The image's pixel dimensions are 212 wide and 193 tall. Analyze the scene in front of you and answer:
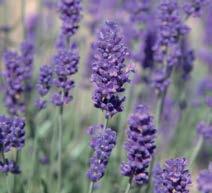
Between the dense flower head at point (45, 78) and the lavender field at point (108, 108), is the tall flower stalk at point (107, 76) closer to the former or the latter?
the lavender field at point (108, 108)

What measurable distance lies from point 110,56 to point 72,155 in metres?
2.69

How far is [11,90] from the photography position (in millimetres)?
4242

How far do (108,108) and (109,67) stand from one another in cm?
26

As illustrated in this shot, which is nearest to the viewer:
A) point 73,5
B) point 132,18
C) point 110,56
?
point 110,56

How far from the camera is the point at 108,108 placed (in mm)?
3309

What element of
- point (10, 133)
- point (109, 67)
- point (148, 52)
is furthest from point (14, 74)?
point (148, 52)

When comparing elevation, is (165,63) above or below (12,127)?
above

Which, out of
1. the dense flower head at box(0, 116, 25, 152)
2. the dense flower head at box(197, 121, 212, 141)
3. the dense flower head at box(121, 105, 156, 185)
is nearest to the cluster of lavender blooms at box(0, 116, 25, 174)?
the dense flower head at box(0, 116, 25, 152)

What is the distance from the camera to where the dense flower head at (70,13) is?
4.09 meters

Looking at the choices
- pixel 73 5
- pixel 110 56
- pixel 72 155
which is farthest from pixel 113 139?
pixel 72 155

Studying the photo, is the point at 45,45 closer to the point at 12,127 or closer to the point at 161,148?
the point at 161,148

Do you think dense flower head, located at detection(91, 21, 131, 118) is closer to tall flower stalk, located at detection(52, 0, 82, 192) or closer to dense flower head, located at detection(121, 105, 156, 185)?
dense flower head, located at detection(121, 105, 156, 185)

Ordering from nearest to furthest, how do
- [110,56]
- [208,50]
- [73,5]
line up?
[110,56] → [73,5] → [208,50]

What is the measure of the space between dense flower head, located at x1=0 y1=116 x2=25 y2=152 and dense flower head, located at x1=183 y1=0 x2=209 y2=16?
166 centimetres
